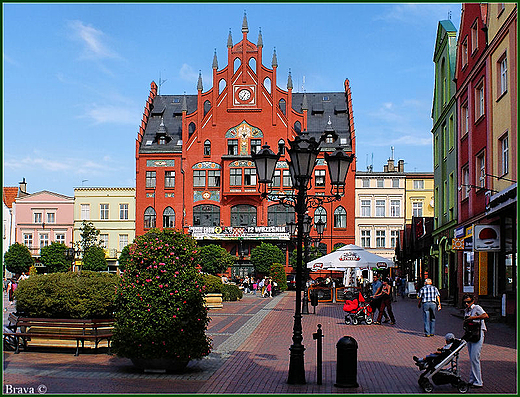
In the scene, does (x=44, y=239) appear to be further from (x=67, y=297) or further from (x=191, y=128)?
(x=67, y=297)

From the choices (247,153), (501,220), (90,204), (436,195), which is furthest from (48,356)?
(90,204)

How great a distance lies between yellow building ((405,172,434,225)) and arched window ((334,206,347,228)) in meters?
11.9

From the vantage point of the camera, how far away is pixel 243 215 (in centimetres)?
7088

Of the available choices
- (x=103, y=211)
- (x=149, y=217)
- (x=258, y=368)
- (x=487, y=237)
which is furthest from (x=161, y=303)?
(x=103, y=211)

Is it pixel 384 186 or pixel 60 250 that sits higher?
pixel 384 186

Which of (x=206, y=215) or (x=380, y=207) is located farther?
(x=380, y=207)

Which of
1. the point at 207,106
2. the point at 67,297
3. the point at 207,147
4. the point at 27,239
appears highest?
the point at 207,106

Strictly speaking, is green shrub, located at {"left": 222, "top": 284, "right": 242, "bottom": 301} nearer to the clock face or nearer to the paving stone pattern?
the paving stone pattern

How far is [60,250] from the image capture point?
68.9 m

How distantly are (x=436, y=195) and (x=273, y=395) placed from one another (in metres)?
30.9

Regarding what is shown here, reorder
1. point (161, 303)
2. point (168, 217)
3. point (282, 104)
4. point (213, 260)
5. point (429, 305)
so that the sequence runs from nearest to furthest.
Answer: point (161, 303) → point (429, 305) → point (213, 260) → point (168, 217) → point (282, 104)

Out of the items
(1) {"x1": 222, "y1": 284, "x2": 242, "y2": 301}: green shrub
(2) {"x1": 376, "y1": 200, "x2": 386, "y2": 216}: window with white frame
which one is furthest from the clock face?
(1) {"x1": 222, "y1": 284, "x2": 242, "y2": 301}: green shrub

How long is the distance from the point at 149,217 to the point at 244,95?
16.3 meters

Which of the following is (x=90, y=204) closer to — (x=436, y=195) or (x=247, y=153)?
(x=247, y=153)
